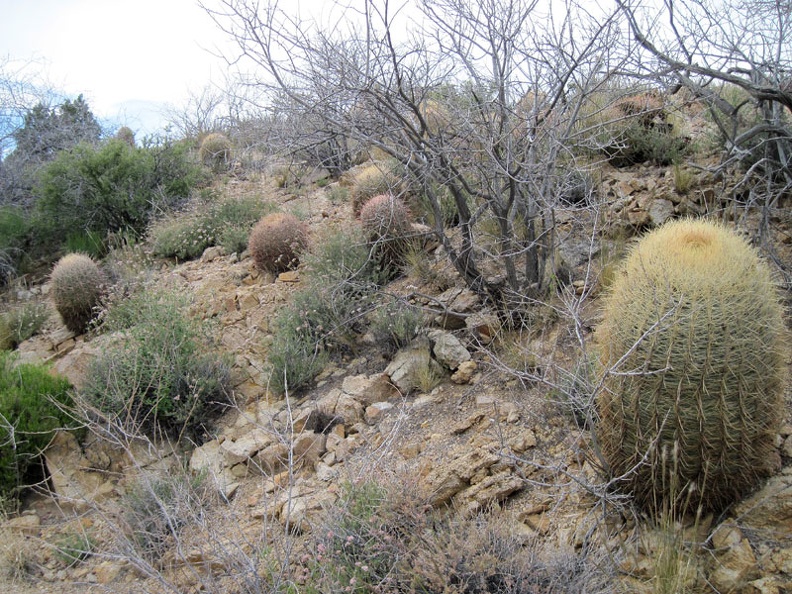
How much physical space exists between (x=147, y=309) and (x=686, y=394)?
5.09 m

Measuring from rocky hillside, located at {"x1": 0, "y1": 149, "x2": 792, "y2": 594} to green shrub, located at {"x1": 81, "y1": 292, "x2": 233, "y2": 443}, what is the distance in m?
0.20

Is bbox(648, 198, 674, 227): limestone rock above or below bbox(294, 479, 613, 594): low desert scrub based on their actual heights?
above

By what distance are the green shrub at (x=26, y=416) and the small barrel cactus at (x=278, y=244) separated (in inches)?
95.8

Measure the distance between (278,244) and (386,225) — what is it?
1.50m

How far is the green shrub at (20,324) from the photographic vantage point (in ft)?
25.3

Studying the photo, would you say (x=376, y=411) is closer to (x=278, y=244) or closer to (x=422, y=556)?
(x=422, y=556)

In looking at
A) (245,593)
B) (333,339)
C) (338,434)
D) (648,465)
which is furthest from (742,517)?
(333,339)

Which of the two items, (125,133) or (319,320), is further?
(125,133)

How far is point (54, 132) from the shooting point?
494 inches

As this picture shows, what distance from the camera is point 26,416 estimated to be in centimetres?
518

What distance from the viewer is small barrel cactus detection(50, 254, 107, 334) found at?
7395mm

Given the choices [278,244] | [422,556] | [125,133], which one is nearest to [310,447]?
[422,556]

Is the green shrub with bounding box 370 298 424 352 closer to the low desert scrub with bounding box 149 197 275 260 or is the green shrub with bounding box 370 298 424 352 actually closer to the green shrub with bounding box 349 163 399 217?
the green shrub with bounding box 349 163 399 217

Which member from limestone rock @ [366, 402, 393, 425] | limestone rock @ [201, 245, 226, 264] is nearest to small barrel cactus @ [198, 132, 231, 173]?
limestone rock @ [201, 245, 226, 264]
